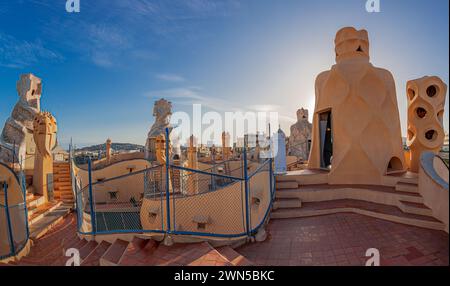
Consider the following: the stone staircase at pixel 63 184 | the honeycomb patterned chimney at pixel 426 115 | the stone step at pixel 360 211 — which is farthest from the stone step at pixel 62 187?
the honeycomb patterned chimney at pixel 426 115

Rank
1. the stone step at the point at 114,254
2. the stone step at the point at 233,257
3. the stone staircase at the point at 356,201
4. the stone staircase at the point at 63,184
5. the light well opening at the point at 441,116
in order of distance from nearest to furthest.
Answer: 1. the stone step at the point at 233,257
2. the stone step at the point at 114,254
3. the stone staircase at the point at 356,201
4. the light well opening at the point at 441,116
5. the stone staircase at the point at 63,184

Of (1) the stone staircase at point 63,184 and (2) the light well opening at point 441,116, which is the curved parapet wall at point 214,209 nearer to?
(2) the light well opening at point 441,116

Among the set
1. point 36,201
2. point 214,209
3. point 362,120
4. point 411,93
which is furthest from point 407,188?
point 36,201

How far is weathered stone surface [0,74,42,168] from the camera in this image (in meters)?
13.8

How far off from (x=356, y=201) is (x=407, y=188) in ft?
5.10

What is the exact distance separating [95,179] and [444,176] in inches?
652

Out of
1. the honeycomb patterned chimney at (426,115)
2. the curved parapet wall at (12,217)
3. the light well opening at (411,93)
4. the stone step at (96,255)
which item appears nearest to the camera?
the stone step at (96,255)

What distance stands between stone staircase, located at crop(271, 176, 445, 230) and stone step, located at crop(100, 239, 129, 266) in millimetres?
3988

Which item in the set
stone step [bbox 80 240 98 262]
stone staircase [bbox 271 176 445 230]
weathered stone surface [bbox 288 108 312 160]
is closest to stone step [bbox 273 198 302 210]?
stone staircase [bbox 271 176 445 230]

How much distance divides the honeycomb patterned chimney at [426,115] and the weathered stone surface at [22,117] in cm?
2154

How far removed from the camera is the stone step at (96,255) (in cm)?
430
